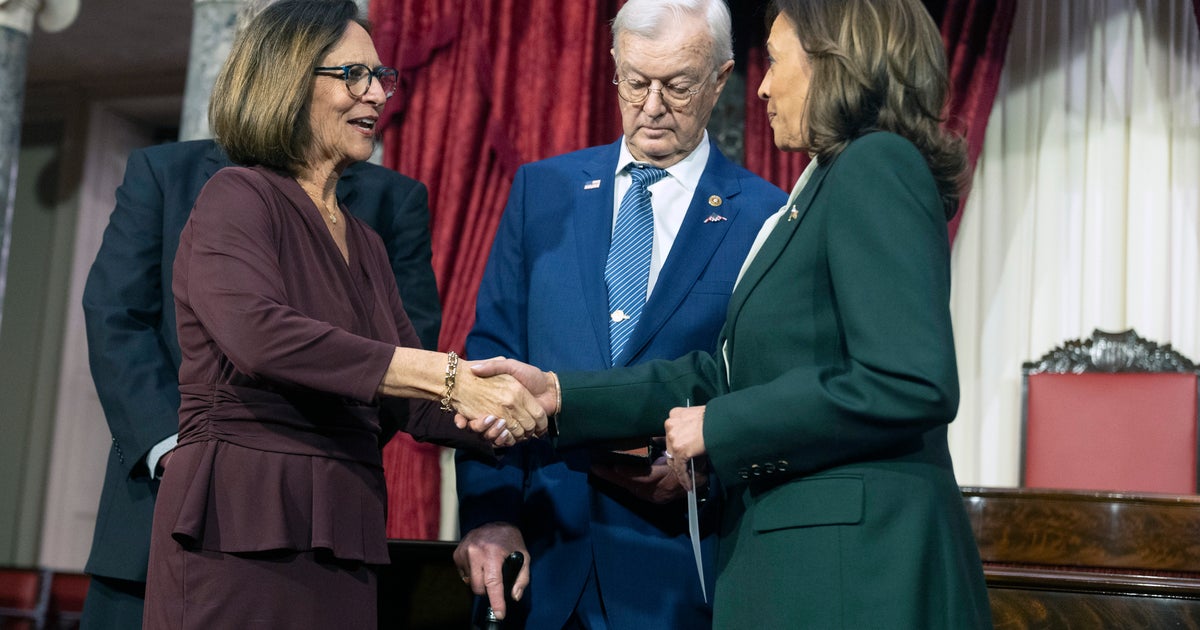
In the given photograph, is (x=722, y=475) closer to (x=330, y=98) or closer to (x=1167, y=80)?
(x=330, y=98)

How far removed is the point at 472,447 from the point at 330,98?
25.1 inches

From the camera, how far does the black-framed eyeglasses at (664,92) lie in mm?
2371

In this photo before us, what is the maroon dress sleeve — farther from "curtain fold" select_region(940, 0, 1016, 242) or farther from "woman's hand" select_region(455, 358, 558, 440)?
"curtain fold" select_region(940, 0, 1016, 242)

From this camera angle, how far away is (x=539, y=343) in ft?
7.36

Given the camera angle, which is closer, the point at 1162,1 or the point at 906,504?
the point at 906,504

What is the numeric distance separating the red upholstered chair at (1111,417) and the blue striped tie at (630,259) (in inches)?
122

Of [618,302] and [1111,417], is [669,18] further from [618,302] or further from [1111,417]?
[1111,417]

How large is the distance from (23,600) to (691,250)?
11.6ft

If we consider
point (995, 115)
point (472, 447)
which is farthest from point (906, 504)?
point (995, 115)

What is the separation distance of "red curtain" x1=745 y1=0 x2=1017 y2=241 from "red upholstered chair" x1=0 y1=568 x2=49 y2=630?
3.33 metres

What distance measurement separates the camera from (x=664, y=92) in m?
2.38

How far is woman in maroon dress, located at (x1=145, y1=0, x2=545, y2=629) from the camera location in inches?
64.1

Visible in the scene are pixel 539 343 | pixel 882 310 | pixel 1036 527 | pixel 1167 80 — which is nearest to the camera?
pixel 882 310

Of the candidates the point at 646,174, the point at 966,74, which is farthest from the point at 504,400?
the point at 966,74
